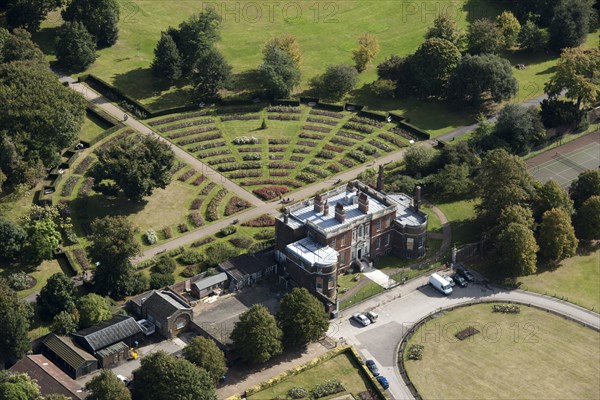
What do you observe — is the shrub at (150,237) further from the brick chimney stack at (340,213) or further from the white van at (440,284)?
the white van at (440,284)

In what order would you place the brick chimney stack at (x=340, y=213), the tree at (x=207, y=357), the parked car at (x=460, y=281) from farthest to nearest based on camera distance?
the parked car at (x=460, y=281)
the brick chimney stack at (x=340, y=213)
the tree at (x=207, y=357)

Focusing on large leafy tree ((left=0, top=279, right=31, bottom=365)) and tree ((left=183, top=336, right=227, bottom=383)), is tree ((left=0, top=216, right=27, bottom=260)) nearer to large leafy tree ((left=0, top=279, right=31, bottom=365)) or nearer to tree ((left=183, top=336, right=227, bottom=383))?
large leafy tree ((left=0, top=279, right=31, bottom=365))

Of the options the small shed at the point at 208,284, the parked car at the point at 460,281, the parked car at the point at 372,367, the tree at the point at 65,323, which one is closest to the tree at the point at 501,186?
the parked car at the point at 460,281

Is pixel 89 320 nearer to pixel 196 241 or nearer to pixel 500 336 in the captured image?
pixel 196 241

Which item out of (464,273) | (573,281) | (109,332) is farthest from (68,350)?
(573,281)

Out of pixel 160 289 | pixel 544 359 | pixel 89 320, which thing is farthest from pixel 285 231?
pixel 544 359

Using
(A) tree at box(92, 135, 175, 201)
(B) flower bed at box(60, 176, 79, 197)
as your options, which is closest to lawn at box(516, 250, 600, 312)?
(A) tree at box(92, 135, 175, 201)

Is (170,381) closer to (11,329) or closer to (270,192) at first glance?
(11,329)
